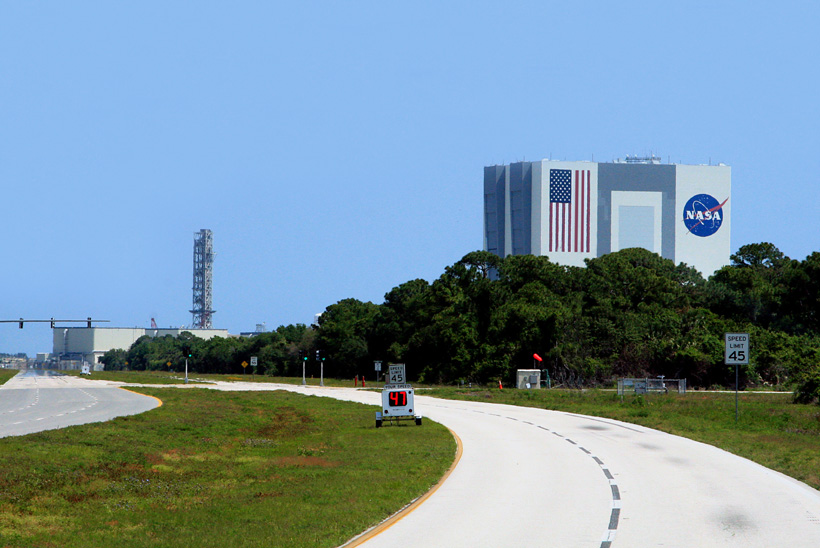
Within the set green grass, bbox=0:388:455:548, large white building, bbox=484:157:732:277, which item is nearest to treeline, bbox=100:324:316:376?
large white building, bbox=484:157:732:277

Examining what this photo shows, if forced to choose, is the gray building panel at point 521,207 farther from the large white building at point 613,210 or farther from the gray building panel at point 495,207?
the gray building panel at point 495,207

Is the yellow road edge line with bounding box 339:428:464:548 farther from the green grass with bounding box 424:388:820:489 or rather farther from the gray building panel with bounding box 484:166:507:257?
the gray building panel with bounding box 484:166:507:257

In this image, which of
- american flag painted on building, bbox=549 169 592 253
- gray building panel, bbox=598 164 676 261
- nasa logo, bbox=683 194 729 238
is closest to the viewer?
american flag painted on building, bbox=549 169 592 253

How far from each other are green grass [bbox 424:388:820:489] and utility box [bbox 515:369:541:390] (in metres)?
8.91

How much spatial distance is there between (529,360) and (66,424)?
5333cm

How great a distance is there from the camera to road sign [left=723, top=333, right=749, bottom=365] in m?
33.2

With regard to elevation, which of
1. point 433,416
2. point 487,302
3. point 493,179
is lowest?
point 433,416

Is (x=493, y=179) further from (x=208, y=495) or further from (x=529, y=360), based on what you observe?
(x=208, y=495)

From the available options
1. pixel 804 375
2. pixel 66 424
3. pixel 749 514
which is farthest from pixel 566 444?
pixel 804 375

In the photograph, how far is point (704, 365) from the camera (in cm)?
6962

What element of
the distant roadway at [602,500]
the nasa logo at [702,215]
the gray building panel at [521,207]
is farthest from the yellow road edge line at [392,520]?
the nasa logo at [702,215]

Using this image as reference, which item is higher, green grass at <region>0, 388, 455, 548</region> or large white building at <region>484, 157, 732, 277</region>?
large white building at <region>484, 157, 732, 277</region>

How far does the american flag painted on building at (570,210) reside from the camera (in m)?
149

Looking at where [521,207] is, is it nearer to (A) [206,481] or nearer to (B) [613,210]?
(B) [613,210]
